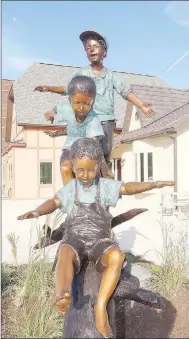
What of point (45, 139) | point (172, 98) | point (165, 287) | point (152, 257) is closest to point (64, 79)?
point (45, 139)

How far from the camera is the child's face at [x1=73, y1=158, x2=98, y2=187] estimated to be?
2035 millimetres

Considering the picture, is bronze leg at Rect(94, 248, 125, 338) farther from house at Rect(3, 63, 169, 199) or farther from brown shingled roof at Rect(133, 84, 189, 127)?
house at Rect(3, 63, 169, 199)

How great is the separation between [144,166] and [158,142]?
1.30 meters

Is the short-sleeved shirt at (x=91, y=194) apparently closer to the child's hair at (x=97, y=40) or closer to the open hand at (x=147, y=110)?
the open hand at (x=147, y=110)

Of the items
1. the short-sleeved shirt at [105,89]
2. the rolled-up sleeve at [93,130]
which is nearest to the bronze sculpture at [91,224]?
the rolled-up sleeve at [93,130]


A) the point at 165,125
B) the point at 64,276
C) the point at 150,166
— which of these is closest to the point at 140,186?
the point at 64,276

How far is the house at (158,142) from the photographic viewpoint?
431 inches

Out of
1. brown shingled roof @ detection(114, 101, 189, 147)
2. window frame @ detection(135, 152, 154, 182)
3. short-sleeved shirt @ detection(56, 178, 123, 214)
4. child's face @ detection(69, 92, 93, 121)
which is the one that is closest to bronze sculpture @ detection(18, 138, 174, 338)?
short-sleeved shirt @ detection(56, 178, 123, 214)

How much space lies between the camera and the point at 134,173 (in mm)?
13898

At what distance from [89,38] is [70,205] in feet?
4.79

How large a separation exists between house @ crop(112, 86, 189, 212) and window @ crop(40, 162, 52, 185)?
3.27m

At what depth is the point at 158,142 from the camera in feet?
40.0

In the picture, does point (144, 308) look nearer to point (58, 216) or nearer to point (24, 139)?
point (58, 216)

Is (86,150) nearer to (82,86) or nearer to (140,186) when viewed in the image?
(140,186)
